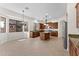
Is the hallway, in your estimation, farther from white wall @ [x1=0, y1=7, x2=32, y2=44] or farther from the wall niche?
the wall niche

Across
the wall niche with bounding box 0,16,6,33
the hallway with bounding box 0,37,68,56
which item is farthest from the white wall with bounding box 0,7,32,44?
the hallway with bounding box 0,37,68,56

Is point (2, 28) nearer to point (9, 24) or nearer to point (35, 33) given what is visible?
point (9, 24)

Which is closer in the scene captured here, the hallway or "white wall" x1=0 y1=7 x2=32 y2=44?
the hallway

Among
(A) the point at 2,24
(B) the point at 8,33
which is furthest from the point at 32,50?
(B) the point at 8,33

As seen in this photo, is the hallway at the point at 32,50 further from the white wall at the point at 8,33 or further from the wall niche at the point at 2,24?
the wall niche at the point at 2,24

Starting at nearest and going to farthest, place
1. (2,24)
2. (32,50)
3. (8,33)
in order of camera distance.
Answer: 1. (32,50)
2. (2,24)
3. (8,33)

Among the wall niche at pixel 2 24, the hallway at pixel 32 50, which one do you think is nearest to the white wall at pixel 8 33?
the wall niche at pixel 2 24

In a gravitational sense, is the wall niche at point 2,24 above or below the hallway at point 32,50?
above

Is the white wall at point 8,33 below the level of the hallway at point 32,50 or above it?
above

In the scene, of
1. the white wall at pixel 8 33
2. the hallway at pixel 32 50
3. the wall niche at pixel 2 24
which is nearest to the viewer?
the hallway at pixel 32 50

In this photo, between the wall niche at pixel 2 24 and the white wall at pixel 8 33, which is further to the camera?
the white wall at pixel 8 33

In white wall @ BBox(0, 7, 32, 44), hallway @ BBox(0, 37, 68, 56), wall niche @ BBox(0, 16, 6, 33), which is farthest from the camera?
white wall @ BBox(0, 7, 32, 44)

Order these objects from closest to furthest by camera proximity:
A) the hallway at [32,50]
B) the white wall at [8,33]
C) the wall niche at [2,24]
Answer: the hallway at [32,50] → the wall niche at [2,24] → the white wall at [8,33]

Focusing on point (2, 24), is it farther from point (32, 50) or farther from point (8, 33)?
point (32, 50)
